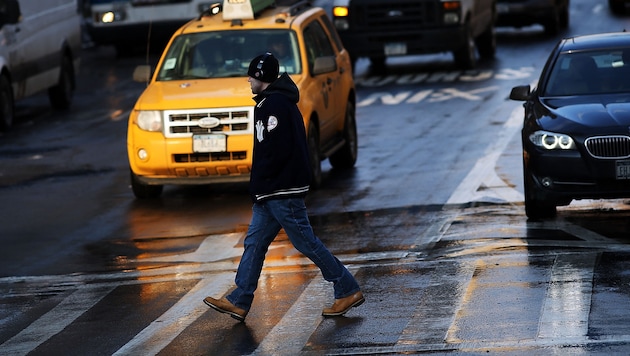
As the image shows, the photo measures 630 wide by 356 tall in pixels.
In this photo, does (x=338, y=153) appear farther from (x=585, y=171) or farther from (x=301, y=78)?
(x=585, y=171)

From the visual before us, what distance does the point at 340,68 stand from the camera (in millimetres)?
17484

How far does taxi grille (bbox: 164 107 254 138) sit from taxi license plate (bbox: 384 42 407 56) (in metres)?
13.0

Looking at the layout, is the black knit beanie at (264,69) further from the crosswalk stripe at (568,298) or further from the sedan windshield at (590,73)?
the sedan windshield at (590,73)

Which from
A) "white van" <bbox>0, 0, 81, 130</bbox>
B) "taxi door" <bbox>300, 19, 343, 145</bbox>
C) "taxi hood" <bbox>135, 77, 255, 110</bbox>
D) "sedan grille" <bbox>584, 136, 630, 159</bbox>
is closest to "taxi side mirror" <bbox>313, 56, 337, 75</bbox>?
"taxi door" <bbox>300, 19, 343, 145</bbox>

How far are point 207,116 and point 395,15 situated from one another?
13278 millimetres

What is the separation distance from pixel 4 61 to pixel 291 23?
7102 mm

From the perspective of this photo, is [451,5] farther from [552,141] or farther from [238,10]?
[552,141]

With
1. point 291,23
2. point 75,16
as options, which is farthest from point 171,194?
point 75,16

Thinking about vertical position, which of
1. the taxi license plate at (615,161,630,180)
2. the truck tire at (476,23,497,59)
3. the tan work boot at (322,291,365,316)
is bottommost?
the truck tire at (476,23,497,59)

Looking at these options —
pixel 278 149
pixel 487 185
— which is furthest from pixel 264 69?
pixel 487 185

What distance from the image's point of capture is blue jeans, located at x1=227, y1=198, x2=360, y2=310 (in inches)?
386

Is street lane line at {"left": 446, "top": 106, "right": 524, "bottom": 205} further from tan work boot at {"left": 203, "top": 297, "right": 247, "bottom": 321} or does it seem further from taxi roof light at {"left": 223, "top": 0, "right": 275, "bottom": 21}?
tan work boot at {"left": 203, "top": 297, "right": 247, "bottom": 321}

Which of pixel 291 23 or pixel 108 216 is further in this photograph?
pixel 291 23

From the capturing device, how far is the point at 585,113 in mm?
13125
